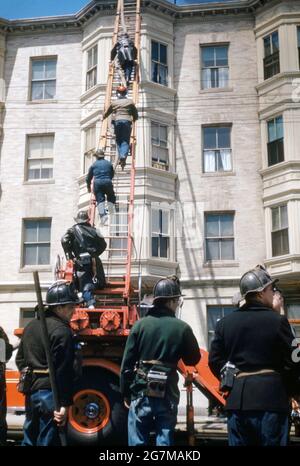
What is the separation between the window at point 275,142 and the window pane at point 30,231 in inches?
320

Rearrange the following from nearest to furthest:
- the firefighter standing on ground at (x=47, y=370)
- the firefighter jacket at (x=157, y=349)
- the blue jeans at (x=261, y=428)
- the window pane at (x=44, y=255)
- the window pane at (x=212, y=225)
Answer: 1. the blue jeans at (x=261, y=428)
2. the firefighter standing on ground at (x=47, y=370)
3. the firefighter jacket at (x=157, y=349)
4. the window pane at (x=212, y=225)
5. the window pane at (x=44, y=255)

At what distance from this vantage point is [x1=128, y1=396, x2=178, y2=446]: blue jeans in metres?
4.97

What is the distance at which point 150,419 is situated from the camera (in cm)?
503

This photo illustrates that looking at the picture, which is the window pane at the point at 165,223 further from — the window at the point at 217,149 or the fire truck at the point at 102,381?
the fire truck at the point at 102,381

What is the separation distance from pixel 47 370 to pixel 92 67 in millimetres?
16497

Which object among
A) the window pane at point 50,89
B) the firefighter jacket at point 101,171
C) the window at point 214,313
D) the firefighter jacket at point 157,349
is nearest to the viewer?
the firefighter jacket at point 157,349

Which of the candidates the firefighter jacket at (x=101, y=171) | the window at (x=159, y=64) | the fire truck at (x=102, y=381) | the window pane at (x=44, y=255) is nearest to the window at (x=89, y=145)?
the window at (x=159, y=64)

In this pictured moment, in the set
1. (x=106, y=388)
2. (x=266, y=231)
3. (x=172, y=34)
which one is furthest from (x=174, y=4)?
(x=106, y=388)

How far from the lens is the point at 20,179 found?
19391 mm

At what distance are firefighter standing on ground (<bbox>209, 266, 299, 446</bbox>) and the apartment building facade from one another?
12.5 m

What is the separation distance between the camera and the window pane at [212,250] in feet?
59.0

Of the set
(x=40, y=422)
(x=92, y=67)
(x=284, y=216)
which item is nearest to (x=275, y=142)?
(x=284, y=216)

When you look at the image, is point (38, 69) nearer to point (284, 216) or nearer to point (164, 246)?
point (164, 246)

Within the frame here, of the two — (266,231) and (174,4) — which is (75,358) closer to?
(266,231)
